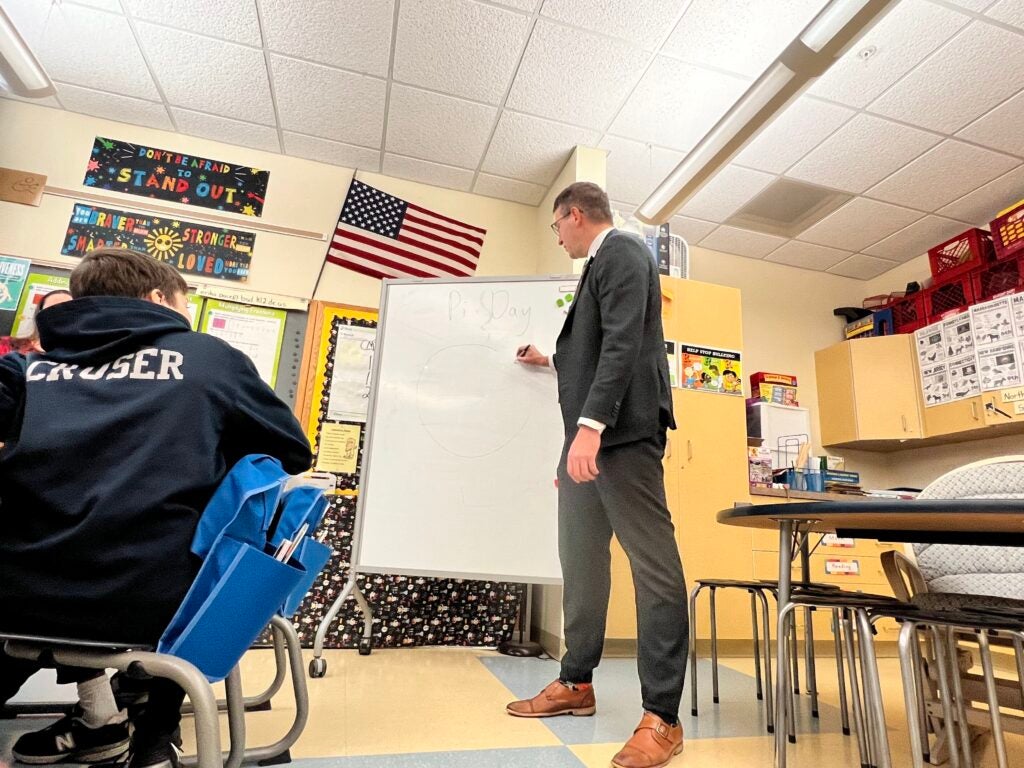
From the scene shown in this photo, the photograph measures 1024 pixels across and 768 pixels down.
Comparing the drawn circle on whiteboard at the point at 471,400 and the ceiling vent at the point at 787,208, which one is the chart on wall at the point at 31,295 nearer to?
the drawn circle on whiteboard at the point at 471,400

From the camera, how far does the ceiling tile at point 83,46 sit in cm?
252

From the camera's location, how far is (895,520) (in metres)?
1.08

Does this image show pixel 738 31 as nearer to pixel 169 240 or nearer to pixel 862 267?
pixel 862 267

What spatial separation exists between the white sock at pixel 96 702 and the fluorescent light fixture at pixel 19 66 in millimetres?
2256

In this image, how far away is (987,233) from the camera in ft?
11.5

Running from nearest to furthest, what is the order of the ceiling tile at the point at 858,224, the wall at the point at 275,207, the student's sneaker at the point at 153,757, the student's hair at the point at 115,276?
the student's sneaker at the point at 153,757
the student's hair at the point at 115,276
the wall at the point at 275,207
the ceiling tile at the point at 858,224

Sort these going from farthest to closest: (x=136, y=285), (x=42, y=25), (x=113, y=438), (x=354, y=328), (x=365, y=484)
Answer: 1. (x=354, y=328)
2. (x=42, y=25)
3. (x=365, y=484)
4. (x=136, y=285)
5. (x=113, y=438)

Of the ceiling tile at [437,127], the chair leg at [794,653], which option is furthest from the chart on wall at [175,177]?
the chair leg at [794,653]

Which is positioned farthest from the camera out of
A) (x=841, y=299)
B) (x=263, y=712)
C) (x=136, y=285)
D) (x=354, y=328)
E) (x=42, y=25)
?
(x=841, y=299)

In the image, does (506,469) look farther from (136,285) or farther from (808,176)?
(808,176)

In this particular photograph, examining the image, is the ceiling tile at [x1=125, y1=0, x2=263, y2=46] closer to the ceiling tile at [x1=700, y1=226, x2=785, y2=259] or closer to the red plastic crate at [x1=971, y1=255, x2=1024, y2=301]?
the ceiling tile at [x1=700, y1=226, x2=785, y2=259]

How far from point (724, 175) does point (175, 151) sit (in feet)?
10.2

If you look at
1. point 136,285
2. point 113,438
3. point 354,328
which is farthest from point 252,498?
point 354,328

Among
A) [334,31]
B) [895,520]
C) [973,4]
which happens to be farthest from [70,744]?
[973,4]
